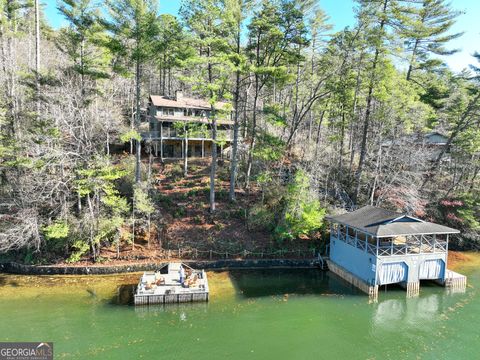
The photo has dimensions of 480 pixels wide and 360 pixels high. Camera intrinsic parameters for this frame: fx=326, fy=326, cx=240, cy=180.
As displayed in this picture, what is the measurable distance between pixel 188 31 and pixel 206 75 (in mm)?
3108

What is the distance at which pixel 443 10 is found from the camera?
27.2 m

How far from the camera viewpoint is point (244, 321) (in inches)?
556

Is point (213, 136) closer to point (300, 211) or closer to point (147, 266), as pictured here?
point (300, 211)

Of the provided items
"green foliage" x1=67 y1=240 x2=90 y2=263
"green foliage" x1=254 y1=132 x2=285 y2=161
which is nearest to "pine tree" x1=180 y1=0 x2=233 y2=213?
"green foliage" x1=254 y1=132 x2=285 y2=161

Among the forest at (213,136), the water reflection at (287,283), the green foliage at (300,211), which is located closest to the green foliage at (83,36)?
the forest at (213,136)

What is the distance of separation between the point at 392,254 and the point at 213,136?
13.0 meters

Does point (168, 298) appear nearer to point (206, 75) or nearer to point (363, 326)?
point (363, 326)

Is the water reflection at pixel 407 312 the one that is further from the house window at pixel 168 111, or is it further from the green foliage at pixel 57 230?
the house window at pixel 168 111

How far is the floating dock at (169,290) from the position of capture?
15.3 meters

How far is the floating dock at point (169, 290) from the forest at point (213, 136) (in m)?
4.06

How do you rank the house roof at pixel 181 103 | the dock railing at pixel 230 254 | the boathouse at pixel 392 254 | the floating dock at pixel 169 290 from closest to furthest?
1. the floating dock at pixel 169 290
2. the boathouse at pixel 392 254
3. the dock railing at pixel 230 254
4. the house roof at pixel 181 103

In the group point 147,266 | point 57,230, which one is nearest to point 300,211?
point 147,266

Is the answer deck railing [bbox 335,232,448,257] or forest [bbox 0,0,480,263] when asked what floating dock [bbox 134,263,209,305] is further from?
deck railing [bbox 335,232,448,257]

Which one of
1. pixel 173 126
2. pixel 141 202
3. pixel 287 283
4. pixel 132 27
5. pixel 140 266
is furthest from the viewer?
pixel 173 126
